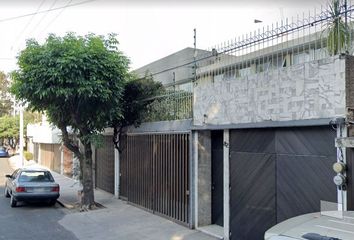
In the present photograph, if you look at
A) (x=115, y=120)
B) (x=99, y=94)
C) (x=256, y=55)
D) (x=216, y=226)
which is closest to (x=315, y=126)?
(x=256, y=55)

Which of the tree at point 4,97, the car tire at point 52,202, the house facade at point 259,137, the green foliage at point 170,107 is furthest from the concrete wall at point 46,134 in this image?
the tree at point 4,97

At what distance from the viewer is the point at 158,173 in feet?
41.3

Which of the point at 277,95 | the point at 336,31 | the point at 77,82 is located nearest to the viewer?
the point at 336,31

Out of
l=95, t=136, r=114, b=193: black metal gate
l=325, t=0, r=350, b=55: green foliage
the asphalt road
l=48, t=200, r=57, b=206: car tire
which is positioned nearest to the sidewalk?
the asphalt road

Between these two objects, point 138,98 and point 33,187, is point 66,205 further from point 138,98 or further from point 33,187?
point 138,98

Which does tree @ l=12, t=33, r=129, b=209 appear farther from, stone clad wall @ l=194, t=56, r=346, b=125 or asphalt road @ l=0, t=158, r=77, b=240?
stone clad wall @ l=194, t=56, r=346, b=125

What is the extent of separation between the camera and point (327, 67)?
22.9 ft

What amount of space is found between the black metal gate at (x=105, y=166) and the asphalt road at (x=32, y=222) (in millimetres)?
2710

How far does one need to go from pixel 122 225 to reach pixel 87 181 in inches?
135

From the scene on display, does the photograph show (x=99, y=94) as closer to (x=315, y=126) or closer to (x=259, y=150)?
(x=259, y=150)

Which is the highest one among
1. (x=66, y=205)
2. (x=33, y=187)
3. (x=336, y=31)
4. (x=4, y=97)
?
(x=4, y=97)

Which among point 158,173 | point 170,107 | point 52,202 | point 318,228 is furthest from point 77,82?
point 318,228

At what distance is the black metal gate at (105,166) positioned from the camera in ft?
56.6

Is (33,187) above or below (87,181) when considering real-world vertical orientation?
below
